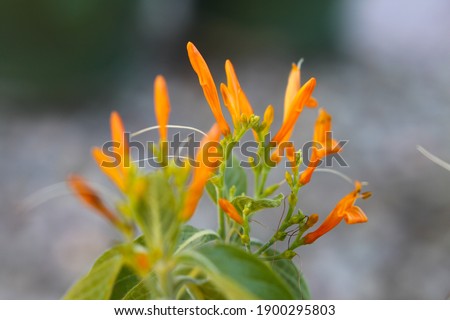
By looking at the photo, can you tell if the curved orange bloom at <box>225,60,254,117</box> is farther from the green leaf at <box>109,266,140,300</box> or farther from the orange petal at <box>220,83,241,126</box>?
the green leaf at <box>109,266,140,300</box>

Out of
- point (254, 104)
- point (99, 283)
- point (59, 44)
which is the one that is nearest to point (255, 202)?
point (99, 283)

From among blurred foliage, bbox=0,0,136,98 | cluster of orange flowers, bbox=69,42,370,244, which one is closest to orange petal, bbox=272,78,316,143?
cluster of orange flowers, bbox=69,42,370,244

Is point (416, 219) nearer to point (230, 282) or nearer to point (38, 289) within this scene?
point (38, 289)

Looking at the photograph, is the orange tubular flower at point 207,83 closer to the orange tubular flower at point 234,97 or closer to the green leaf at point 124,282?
the orange tubular flower at point 234,97

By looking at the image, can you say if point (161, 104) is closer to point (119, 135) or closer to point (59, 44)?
point (119, 135)

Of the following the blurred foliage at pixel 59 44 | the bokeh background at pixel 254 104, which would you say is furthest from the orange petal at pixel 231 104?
the blurred foliage at pixel 59 44
